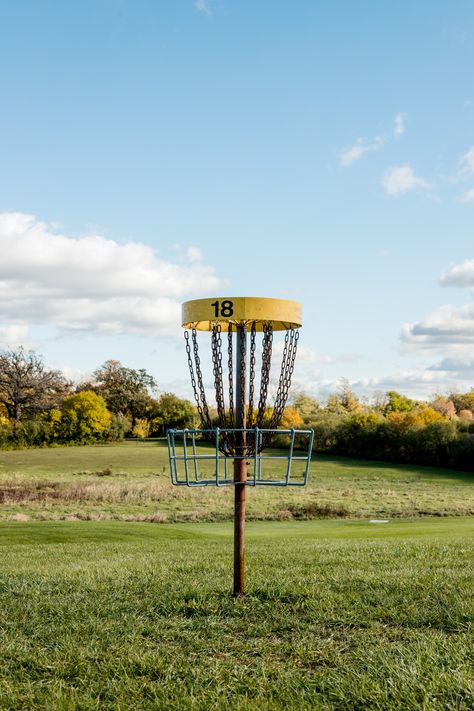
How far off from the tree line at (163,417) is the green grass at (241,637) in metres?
39.5

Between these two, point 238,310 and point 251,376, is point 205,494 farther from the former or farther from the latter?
point 238,310

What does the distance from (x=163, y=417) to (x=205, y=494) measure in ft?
159

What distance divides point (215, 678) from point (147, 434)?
Answer: 86.7m

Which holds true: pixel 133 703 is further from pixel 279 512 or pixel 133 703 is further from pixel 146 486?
pixel 146 486

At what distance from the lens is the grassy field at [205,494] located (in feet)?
95.8

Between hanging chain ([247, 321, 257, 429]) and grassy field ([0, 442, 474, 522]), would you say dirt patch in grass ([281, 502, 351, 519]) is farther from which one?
hanging chain ([247, 321, 257, 429])

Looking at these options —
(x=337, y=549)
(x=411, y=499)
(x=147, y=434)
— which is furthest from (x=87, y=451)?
(x=337, y=549)

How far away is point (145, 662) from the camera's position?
17.5 ft

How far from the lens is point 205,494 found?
3744 centimetres

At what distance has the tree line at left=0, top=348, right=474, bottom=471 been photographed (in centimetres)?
6019

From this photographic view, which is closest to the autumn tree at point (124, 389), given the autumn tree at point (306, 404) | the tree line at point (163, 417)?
the tree line at point (163, 417)

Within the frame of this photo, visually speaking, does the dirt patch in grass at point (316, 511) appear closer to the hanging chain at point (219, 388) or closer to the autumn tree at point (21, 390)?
the hanging chain at point (219, 388)

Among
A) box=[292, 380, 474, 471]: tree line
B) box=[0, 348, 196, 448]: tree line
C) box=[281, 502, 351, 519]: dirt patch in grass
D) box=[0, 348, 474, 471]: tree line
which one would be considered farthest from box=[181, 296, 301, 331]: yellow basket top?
box=[0, 348, 196, 448]: tree line

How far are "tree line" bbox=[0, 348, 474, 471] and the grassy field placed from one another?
11.8 feet
